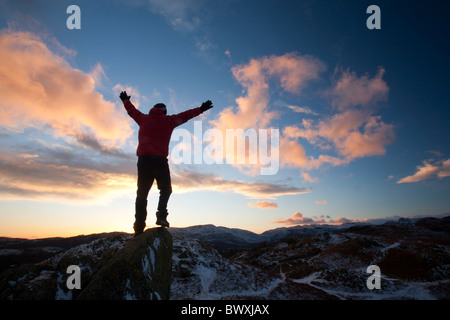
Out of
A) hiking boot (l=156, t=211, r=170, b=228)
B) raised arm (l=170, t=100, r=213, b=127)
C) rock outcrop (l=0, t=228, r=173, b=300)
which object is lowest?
rock outcrop (l=0, t=228, r=173, b=300)

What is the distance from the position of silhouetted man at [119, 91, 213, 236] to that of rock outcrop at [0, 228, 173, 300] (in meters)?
0.73

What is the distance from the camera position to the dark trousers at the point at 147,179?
6.74 meters

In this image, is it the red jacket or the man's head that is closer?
the red jacket

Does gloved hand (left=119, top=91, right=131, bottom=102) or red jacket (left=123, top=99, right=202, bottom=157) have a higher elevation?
gloved hand (left=119, top=91, right=131, bottom=102)

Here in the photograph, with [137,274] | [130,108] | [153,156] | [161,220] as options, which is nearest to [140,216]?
[161,220]

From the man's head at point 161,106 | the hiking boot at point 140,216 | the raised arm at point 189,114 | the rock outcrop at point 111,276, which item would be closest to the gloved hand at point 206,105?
the raised arm at point 189,114

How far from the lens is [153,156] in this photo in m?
6.74

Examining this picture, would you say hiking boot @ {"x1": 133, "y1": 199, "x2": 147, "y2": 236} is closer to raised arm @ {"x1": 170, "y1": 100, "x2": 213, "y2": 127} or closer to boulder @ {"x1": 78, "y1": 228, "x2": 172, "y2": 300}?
boulder @ {"x1": 78, "y1": 228, "x2": 172, "y2": 300}

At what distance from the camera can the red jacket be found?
266 inches

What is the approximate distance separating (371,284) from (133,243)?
3289 cm

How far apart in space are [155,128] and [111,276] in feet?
14.7

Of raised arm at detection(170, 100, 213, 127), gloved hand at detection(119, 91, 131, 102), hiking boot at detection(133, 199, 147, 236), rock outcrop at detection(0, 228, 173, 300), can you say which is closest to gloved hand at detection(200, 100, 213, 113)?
raised arm at detection(170, 100, 213, 127)
